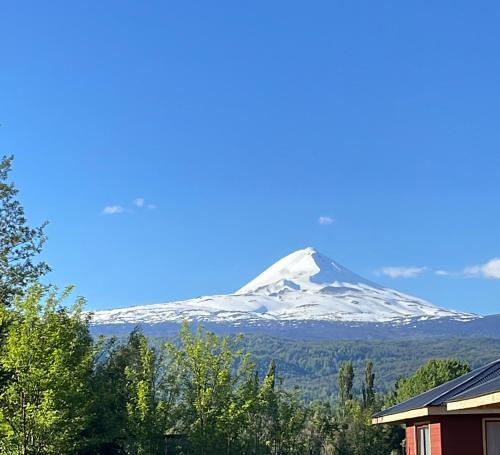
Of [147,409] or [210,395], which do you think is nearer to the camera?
[147,409]

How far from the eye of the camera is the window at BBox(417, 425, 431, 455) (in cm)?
1825

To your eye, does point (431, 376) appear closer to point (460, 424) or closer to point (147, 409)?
point (147, 409)

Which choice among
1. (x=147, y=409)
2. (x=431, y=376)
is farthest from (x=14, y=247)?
(x=431, y=376)

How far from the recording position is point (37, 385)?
20.7 m

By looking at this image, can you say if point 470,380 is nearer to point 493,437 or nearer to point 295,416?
point 493,437

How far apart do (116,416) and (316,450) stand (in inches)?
886

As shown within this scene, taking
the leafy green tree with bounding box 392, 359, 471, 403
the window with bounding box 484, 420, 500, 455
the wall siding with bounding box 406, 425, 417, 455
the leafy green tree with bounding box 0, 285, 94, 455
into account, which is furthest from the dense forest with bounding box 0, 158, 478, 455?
the leafy green tree with bounding box 392, 359, 471, 403

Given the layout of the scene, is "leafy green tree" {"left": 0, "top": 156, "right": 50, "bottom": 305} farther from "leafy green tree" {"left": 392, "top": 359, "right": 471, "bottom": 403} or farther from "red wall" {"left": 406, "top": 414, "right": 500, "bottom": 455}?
"leafy green tree" {"left": 392, "top": 359, "right": 471, "bottom": 403}

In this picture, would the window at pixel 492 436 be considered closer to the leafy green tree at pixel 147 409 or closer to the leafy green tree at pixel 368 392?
the leafy green tree at pixel 147 409

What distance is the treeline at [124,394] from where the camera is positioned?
20.8 m

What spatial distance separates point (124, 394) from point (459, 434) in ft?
55.2

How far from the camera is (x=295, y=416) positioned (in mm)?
38250

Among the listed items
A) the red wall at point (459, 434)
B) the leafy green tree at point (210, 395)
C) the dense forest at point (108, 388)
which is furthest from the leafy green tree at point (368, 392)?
the red wall at point (459, 434)

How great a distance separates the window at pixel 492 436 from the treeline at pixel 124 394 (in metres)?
9.59
